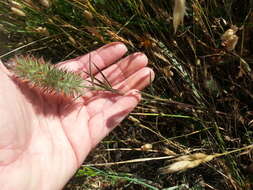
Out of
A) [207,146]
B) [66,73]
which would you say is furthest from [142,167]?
[66,73]

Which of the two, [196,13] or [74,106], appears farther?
[74,106]

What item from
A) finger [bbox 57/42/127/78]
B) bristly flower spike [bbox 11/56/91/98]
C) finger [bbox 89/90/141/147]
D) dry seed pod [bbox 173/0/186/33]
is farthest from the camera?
finger [bbox 57/42/127/78]

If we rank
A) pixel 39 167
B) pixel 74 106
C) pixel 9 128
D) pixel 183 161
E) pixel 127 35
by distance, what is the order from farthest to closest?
1. pixel 127 35
2. pixel 74 106
3. pixel 39 167
4. pixel 9 128
5. pixel 183 161

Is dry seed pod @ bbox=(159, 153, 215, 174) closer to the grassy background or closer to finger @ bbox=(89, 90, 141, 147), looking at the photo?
the grassy background

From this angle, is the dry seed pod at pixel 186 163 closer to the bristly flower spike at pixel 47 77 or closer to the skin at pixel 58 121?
the skin at pixel 58 121

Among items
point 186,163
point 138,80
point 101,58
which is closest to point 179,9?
point 186,163

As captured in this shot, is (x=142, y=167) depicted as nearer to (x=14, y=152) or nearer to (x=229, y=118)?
(x=229, y=118)

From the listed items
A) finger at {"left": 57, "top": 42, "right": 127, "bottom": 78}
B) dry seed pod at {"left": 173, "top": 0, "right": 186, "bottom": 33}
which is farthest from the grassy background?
dry seed pod at {"left": 173, "top": 0, "right": 186, "bottom": 33}
